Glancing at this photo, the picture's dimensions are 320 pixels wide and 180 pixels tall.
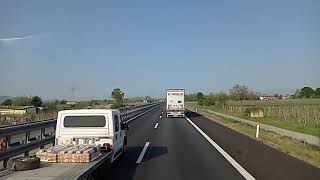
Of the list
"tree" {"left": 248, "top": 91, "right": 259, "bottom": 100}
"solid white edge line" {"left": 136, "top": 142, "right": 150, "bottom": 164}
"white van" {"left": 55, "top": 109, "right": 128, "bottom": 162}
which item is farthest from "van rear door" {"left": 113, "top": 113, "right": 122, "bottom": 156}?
"tree" {"left": 248, "top": 91, "right": 259, "bottom": 100}

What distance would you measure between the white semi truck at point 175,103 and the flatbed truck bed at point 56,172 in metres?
41.1

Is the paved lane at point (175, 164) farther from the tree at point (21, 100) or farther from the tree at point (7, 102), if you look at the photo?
the tree at point (7, 102)

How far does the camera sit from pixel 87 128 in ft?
40.0

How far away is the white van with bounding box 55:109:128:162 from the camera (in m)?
11.9

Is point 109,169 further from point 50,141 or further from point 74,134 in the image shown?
point 50,141

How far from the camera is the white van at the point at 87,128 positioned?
39.1 feet

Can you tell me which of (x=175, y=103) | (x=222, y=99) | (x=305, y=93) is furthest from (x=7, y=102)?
(x=305, y=93)

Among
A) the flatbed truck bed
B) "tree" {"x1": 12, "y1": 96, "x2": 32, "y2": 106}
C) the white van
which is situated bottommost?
the flatbed truck bed

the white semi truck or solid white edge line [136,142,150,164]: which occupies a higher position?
the white semi truck

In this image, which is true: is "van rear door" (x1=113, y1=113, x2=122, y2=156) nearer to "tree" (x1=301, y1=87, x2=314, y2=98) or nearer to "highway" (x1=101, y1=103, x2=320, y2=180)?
"highway" (x1=101, y1=103, x2=320, y2=180)

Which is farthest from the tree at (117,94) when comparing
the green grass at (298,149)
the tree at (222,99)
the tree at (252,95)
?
the green grass at (298,149)

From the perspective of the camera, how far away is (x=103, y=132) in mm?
12031

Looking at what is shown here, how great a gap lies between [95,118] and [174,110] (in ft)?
124

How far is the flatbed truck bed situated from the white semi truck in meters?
41.1
